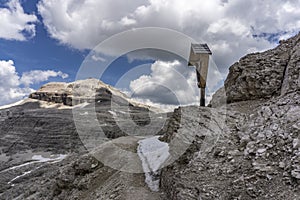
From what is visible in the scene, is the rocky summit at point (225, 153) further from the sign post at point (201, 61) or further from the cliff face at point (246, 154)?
the sign post at point (201, 61)

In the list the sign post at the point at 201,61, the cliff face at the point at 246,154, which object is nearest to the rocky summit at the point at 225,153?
the cliff face at the point at 246,154

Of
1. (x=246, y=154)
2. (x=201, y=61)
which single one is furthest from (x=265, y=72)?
(x=246, y=154)

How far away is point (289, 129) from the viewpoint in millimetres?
8883

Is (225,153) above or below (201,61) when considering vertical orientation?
below

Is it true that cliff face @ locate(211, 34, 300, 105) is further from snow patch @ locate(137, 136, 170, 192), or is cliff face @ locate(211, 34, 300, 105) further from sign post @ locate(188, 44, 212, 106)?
snow patch @ locate(137, 136, 170, 192)

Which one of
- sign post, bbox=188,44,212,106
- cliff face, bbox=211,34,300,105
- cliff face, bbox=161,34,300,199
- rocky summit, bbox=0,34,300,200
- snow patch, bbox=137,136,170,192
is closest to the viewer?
cliff face, bbox=161,34,300,199

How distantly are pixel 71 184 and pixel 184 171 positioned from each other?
8.80 m

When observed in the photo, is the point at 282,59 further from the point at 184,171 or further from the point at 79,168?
the point at 79,168

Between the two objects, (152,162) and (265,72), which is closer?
(152,162)

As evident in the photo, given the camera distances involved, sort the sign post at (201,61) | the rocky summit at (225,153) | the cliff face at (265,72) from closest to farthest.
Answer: the rocky summit at (225,153) → the cliff face at (265,72) → the sign post at (201,61)

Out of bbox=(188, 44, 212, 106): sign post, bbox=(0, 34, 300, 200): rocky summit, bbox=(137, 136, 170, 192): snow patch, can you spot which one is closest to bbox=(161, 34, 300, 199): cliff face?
bbox=(0, 34, 300, 200): rocky summit

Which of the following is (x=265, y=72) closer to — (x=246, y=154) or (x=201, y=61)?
(x=201, y=61)

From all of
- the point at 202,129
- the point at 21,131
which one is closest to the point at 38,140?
the point at 21,131

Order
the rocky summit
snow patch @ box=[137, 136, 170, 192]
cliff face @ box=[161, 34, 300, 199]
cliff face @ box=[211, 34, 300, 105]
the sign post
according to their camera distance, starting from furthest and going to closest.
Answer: the sign post, cliff face @ box=[211, 34, 300, 105], snow patch @ box=[137, 136, 170, 192], the rocky summit, cliff face @ box=[161, 34, 300, 199]
